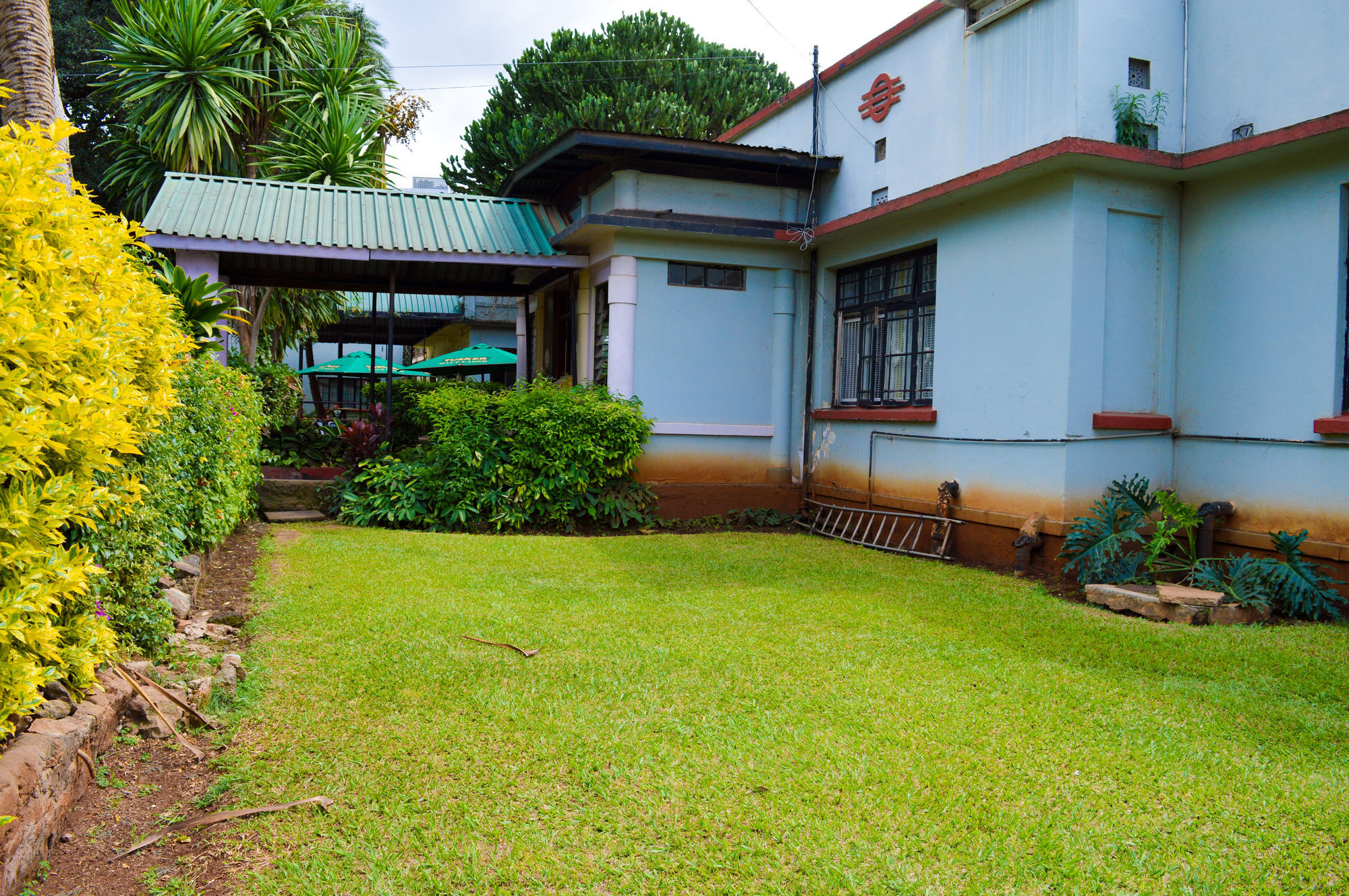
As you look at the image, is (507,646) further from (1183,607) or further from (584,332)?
(584,332)

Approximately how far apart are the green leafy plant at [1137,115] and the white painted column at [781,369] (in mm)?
4271

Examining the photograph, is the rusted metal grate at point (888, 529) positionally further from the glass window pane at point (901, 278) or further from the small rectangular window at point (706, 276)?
the small rectangular window at point (706, 276)

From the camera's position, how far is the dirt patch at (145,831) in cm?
272

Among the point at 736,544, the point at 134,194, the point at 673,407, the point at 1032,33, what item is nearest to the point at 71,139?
the point at 134,194

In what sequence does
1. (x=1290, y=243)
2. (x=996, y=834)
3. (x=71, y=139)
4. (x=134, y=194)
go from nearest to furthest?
1. (x=996, y=834)
2. (x=1290, y=243)
3. (x=134, y=194)
4. (x=71, y=139)

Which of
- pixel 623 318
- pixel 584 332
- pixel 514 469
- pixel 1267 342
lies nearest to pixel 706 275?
pixel 623 318

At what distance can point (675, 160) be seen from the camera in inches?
411

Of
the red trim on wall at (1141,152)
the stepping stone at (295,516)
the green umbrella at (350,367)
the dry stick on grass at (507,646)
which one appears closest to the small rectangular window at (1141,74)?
the red trim on wall at (1141,152)

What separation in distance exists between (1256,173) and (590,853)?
716 centimetres

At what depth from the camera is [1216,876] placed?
111 inches

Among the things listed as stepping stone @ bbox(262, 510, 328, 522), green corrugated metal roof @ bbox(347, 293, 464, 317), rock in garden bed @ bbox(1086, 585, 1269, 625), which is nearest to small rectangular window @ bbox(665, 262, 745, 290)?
stepping stone @ bbox(262, 510, 328, 522)

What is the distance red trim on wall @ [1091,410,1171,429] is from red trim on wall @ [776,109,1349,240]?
1979mm

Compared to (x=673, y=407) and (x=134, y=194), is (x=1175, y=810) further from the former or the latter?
(x=134, y=194)

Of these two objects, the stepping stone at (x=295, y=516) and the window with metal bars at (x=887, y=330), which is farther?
the stepping stone at (x=295, y=516)
